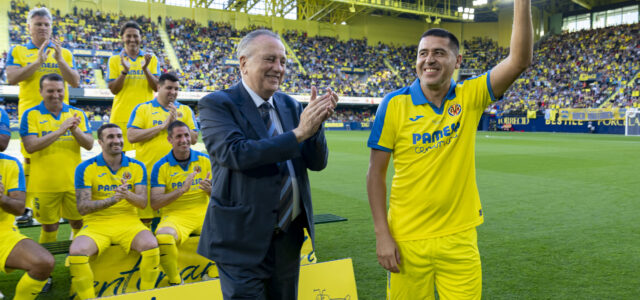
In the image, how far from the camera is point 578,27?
47.2m

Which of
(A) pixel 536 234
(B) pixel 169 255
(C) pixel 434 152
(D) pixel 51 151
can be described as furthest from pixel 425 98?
(A) pixel 536 234

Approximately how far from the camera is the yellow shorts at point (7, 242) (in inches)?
138

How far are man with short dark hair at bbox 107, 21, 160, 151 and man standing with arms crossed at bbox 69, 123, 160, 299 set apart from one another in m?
1.37

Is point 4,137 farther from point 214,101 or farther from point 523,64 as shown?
point 523,64

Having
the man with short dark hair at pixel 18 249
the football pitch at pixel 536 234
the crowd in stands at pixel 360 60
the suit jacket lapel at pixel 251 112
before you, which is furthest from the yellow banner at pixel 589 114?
the man with short dark hair at pixel 18 249

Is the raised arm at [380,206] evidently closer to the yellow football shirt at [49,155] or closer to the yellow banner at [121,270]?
the yellow banner at [121,270]

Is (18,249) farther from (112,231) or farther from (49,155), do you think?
(49,155)

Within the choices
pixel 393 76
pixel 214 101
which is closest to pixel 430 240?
pixel 214 101

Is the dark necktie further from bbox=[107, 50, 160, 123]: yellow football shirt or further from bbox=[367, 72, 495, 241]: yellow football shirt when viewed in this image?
bbox=[107, 50, 160, 123]: yellow football shirt

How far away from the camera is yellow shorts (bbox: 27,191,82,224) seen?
4.79 meters

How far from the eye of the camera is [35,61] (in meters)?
4.92

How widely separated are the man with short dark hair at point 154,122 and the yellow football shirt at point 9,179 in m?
1.39

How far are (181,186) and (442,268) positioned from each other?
3.20 meters

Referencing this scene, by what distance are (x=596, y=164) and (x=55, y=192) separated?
13787mm
